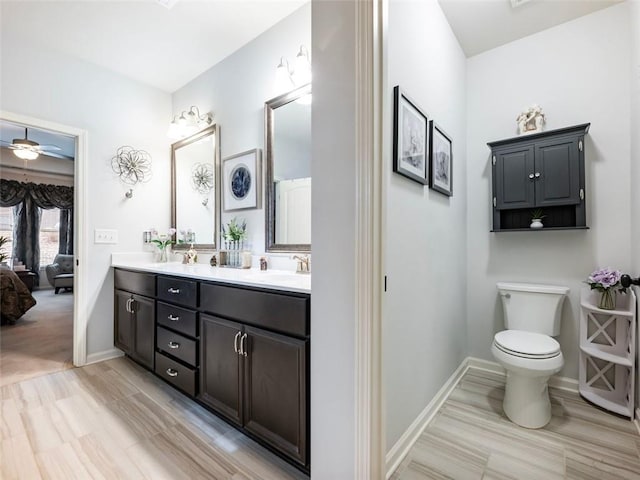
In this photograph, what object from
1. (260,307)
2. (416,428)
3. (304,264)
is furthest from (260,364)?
(416,428)

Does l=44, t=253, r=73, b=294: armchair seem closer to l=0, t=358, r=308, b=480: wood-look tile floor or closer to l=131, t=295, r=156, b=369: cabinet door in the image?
l=0, t=358, r=308, b=480: wood-look tile floor

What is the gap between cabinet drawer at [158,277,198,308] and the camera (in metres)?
1.69

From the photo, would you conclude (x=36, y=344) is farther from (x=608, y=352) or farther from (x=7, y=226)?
(x=608, y=352)

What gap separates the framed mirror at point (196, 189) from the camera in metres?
2.58

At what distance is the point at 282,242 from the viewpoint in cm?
206

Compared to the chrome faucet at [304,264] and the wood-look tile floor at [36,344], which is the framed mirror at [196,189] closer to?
the chrome faucet at [304,264]

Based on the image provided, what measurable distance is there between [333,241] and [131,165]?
2640 mm

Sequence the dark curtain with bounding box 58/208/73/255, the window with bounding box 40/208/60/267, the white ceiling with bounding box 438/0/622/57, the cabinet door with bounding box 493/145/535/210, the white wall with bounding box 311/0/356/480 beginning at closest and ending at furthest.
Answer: the white wall with bounding box 311/0/356/480 < the white ceiling with bounding box 438/0/622/57 < the cabinet door with bounding box 493/145/535/210 < the window with bounding box 40/208/60/267 < the dark curtain with bounding box 58/208/73/255

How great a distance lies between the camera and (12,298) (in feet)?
11.8

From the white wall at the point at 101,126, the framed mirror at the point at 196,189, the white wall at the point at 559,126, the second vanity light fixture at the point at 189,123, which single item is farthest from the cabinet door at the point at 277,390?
the second vanity light fixture at the point at 189,123

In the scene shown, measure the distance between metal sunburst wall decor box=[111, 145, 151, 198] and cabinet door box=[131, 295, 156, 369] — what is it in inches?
45.6

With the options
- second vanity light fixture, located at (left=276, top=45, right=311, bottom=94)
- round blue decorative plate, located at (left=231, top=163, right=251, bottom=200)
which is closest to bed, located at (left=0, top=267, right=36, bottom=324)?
round blue decorative plate, located at (left=231, top=163, right=251, bottom=200)

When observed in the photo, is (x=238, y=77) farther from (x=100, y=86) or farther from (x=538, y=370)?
(x=538, y=370)

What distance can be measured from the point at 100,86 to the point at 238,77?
4.23 feet
